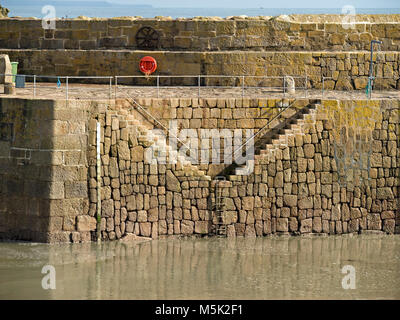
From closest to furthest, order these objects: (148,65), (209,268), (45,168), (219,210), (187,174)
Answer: (209,268) → (45,168) → (187,174) → (219,210) → (148,65)

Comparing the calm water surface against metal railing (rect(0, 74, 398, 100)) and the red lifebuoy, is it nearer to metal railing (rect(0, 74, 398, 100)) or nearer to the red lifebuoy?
metal railing (rect(0, 74, 398, 100))

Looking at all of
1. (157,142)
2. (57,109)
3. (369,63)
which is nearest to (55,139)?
(57,109)

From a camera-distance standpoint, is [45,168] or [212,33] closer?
[45,168]

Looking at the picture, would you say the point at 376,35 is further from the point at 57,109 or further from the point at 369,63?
the point at 57,109

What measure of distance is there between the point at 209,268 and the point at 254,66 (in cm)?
609

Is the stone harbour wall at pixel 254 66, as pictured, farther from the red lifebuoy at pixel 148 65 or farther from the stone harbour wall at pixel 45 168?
the stone harbour wall at pixel 45 168

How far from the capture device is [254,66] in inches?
947

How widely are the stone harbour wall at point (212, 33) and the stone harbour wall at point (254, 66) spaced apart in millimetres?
513

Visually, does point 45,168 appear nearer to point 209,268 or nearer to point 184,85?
point 209,268

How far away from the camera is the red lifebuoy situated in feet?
78.4

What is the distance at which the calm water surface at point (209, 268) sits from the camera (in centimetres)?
1841

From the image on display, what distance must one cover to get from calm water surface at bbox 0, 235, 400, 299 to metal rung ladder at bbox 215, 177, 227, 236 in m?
0.21

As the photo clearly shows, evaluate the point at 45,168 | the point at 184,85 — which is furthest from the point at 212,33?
the point at 45,168
